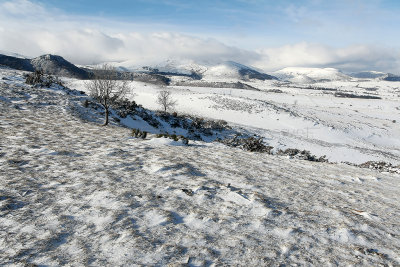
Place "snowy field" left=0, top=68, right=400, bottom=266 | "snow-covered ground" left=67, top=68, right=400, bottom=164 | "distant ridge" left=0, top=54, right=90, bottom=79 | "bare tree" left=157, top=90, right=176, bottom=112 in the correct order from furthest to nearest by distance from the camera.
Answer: "distant ridge" left=0, top=54, right=90, bottom=79 → "bare tree" left=157, top=90, right=176, bottom=112 → "snow-covered ground" left=67, top=68, right=400, bottom=164 → "snowy field" left=0, top=68, right=400, bottom=266

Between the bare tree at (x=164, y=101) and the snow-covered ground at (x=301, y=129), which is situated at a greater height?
the bare tree at (x=164, y=101)

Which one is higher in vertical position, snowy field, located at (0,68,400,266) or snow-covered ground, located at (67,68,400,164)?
snowy field, located at (0,68,400,266)

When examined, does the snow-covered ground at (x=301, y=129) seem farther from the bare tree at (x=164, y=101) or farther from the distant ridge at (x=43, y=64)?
the distant ridge at (x=43, y=64)

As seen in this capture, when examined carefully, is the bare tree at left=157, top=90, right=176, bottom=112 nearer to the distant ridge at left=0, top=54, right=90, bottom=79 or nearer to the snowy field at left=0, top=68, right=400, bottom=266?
the snowy field at left=0, top=68, right=400, bottom=266

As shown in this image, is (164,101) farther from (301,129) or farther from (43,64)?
(43,64)

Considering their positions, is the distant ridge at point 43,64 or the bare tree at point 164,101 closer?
the bare tree at point 164,101

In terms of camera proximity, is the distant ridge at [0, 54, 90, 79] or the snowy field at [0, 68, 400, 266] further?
the distant ridge at [0, 54, 90, 79]

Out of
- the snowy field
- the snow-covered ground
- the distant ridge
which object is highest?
the distant ridge

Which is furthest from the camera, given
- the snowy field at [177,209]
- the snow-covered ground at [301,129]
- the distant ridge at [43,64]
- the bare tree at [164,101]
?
the distant ridge at [43,64]

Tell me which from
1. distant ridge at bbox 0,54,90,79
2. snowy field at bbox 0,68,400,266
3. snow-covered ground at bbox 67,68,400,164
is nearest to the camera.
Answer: snowy field at bbox 0,68,400,266

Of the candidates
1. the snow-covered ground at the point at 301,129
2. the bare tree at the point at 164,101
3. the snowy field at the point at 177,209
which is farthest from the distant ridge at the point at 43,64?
the snowy field at the point at 177,209

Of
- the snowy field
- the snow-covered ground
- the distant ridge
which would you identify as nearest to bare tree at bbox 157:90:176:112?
the snow-covered ground

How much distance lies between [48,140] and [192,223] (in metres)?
7.72

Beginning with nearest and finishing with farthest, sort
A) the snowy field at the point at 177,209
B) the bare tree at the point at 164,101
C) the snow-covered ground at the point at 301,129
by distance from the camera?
1. the snowy field at the point at 177,209
2. the snow-covered ground at the point at 301,129
3. the bare tree at the point at 164,101
